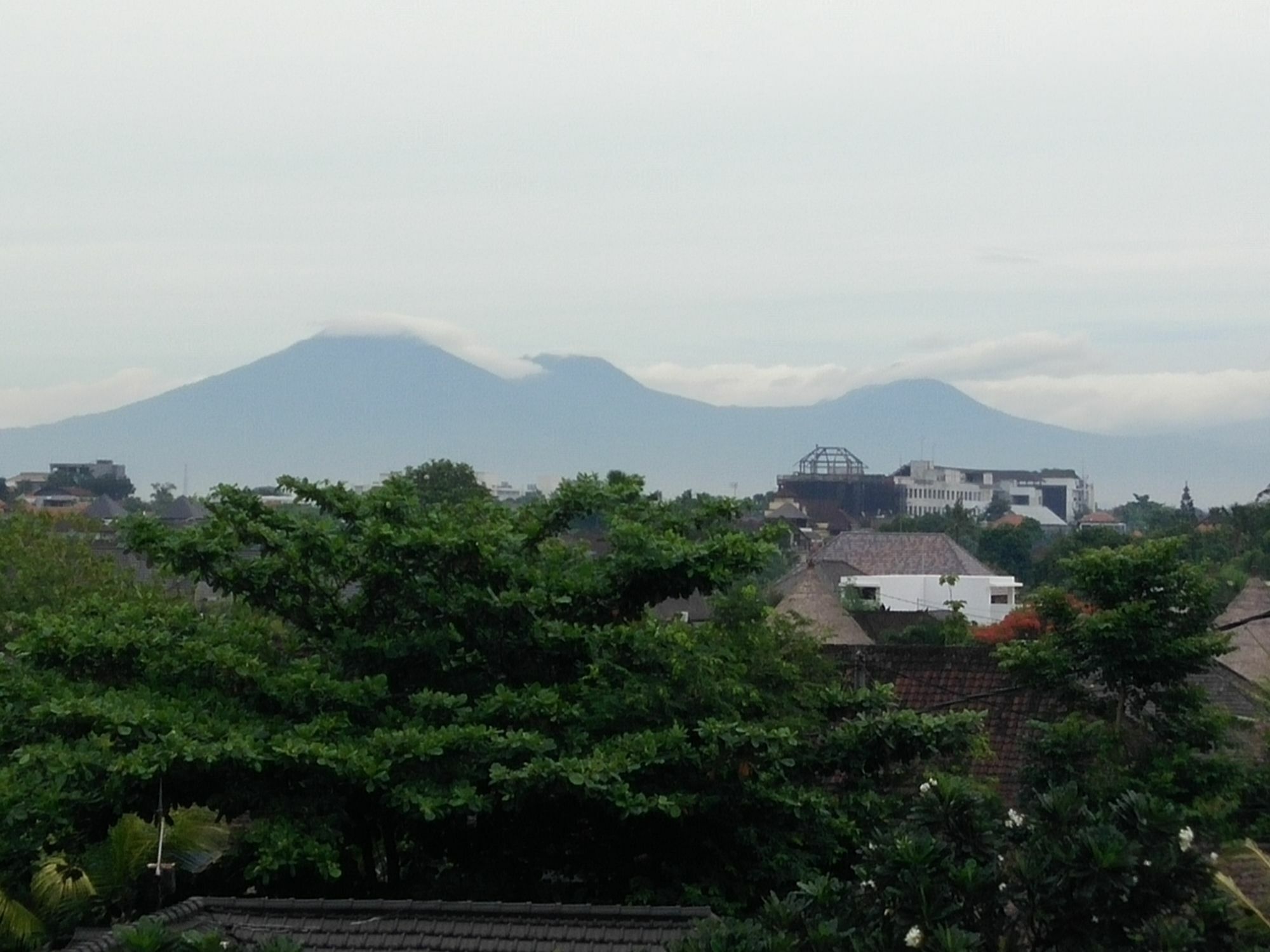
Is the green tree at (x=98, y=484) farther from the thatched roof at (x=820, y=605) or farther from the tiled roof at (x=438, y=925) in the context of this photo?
the tiled roof at (x=438, y=925)

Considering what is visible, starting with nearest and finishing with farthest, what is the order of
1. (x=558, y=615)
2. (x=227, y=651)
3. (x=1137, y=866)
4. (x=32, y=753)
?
1. (x=1137, y=866)
2. (x=32, y=753)
3. (x=227, y=651)
4. (x=558, y=615)

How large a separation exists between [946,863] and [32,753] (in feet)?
27.4

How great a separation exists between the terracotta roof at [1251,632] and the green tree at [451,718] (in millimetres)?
18981

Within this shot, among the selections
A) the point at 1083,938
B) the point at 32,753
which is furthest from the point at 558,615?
the point at 1083,938

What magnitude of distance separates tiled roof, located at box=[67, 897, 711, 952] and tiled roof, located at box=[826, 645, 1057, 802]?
11921mm

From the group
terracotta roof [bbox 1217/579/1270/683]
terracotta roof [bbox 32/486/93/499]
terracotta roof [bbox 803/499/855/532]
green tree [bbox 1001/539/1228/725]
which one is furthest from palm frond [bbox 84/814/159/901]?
terracotta roof [bbox 32/486/93/499]

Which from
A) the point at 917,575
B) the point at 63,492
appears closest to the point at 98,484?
the point at 63,492

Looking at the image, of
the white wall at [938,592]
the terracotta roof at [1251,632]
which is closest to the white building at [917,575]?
the white wall at [938,592]

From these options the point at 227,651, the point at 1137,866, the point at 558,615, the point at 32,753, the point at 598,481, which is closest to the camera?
the point at 1137,866

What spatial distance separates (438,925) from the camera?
11.3m

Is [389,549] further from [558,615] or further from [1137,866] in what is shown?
[1137,866]

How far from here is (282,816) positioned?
14.9 metres

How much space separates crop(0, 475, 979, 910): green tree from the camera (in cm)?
1472

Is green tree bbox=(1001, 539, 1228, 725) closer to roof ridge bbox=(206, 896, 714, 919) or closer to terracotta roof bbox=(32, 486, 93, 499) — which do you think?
roof ridge bbox=(206, 896, 714, 919)
